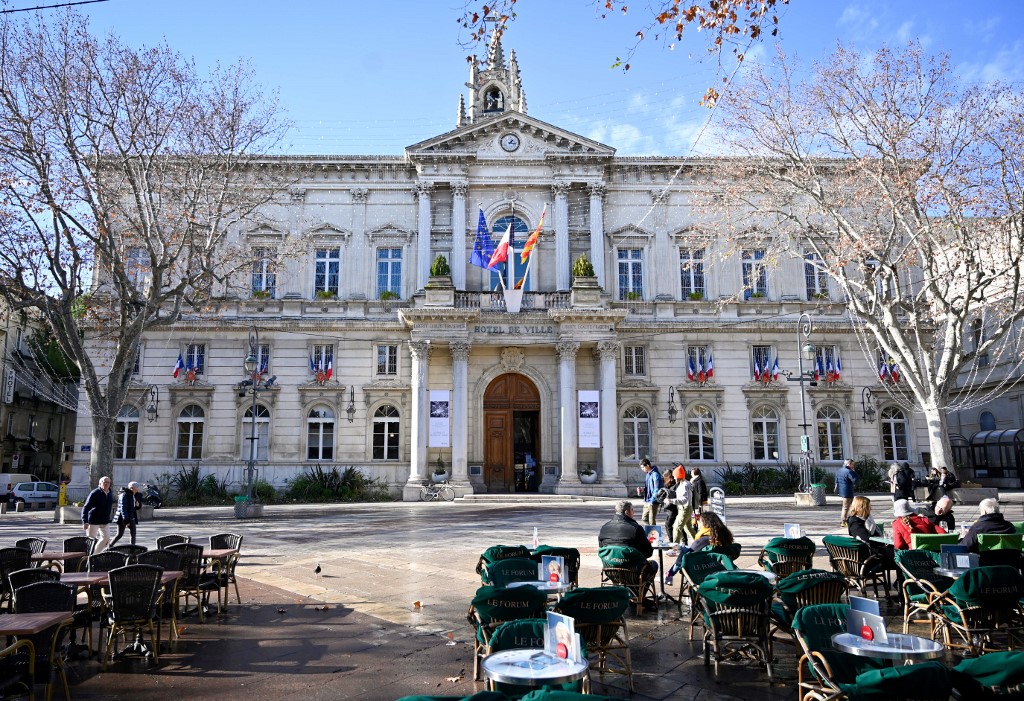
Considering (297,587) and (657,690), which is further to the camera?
(297,587)

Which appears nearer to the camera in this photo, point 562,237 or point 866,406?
point 866,406

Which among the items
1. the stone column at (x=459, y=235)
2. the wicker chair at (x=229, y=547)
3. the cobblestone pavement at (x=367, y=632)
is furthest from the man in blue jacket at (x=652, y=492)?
the stone column at (x=459, y=235)

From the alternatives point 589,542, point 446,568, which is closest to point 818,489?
point 589,542

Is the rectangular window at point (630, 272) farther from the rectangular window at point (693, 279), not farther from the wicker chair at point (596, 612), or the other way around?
the wicker chair at point (596, 612)

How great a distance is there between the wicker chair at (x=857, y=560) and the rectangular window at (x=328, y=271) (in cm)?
2668

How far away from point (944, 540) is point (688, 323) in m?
22.0

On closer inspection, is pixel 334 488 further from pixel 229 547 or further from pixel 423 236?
pixel 229 547

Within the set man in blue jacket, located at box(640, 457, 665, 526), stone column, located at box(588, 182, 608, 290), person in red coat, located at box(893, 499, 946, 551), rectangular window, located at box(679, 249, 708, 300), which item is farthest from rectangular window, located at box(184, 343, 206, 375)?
person in red coat, located at box(893, 499, 946, 551)

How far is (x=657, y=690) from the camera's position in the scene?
20.6ft

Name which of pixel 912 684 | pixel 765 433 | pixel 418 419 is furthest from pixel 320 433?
pixel 912 684

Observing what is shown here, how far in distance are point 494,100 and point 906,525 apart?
39042mm

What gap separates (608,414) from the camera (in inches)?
1153

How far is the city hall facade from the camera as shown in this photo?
30578mm

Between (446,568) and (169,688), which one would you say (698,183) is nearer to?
(446,568)
